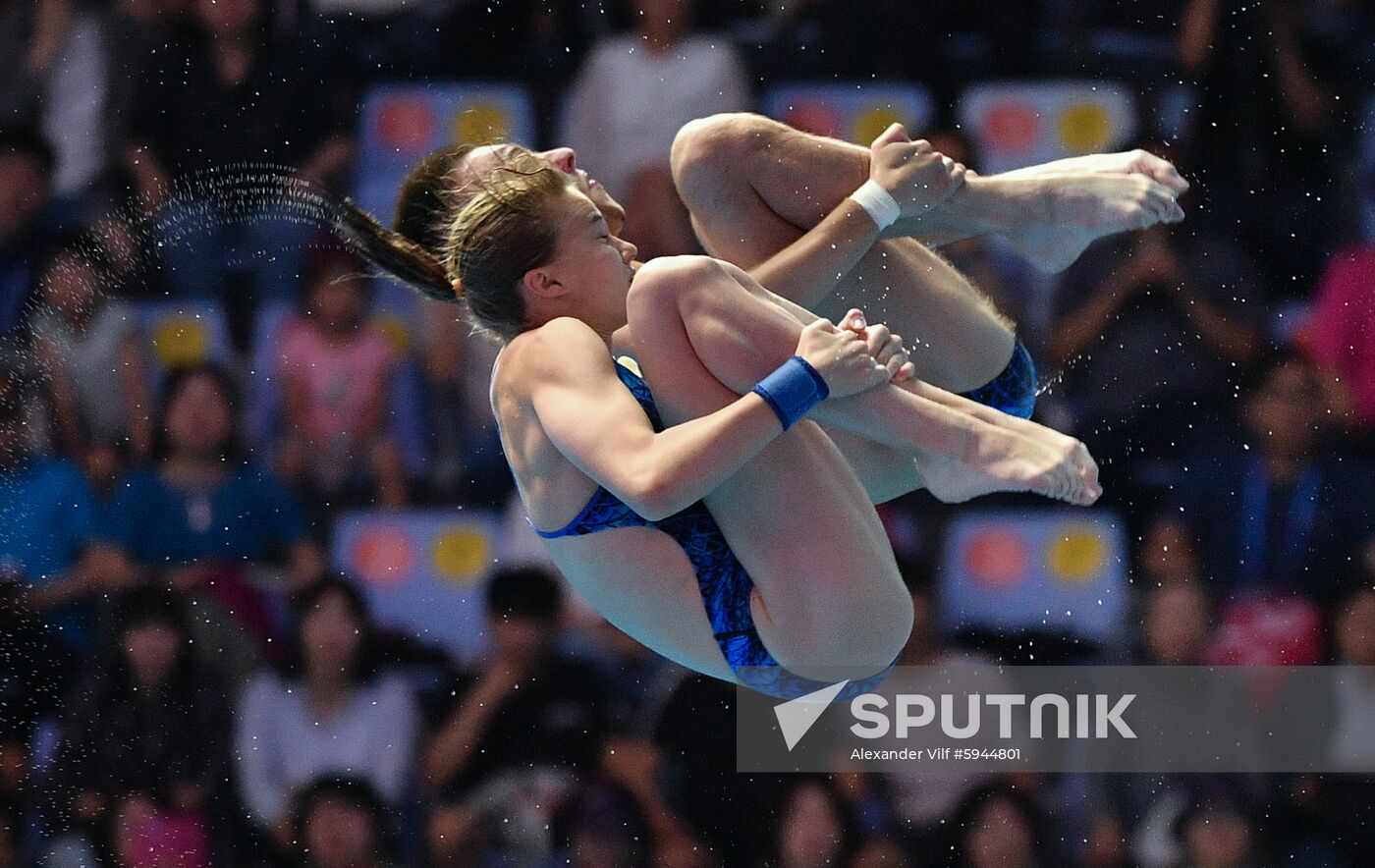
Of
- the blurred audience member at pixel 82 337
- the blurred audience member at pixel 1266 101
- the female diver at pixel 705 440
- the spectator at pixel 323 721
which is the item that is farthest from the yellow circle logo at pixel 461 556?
the blurred audience member at pixel 1266 101

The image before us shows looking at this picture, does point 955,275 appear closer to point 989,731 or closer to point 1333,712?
point 989,731

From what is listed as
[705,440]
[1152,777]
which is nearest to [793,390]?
[705,440]

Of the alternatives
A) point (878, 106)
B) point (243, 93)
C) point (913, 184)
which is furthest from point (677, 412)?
point (243, 93)

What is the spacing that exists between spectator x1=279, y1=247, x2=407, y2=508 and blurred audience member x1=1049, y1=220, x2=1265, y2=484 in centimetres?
157

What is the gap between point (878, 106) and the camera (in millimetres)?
4039

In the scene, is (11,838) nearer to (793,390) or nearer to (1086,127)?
(793,390)

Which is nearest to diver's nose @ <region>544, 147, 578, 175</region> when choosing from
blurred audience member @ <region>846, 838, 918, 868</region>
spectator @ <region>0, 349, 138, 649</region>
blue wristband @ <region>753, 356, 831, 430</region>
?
blue wristband @ <region>753, 356, 831, 430</region>

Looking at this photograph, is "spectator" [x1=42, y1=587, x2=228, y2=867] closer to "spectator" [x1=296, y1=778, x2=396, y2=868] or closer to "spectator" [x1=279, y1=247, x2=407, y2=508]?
"spectator" [x1=296, y1=778, x2=396, y2=868]

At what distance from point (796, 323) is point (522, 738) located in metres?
1.91

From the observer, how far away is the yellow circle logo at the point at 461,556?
3941 mm

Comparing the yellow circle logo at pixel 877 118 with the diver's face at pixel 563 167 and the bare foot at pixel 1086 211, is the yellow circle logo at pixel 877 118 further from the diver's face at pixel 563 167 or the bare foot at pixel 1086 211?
the diver's face at pixel 563 167

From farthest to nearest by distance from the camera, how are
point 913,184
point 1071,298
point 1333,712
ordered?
point 1071,298 → point 1333,712 → point 913,184

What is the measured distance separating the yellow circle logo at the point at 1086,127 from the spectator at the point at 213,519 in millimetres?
2029

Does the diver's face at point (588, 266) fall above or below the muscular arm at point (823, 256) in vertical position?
above
